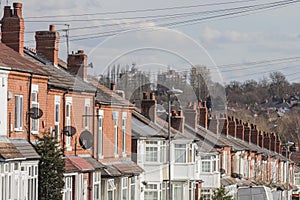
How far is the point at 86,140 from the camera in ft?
148

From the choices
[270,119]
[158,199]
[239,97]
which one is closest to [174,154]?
[158,199]

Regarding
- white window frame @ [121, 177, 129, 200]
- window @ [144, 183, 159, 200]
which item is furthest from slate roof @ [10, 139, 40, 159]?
window @ [144, 183, 159, 200]

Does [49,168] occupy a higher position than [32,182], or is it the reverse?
[49,168]

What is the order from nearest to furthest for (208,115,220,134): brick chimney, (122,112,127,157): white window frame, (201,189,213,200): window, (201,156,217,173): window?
(122,112,127,157): white window frame, (201,189,213,200): window, (201,156,217,173): window, (208,115,220,134): brick chimney

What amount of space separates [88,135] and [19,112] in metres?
9.16

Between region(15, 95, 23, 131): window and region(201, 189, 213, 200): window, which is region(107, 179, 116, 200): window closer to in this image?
region(15, 95, 23, 131): window

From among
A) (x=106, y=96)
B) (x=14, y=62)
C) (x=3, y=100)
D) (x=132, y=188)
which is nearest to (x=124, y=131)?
(x=106, y=96)

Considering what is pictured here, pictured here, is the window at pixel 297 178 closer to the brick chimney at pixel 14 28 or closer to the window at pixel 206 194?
the window at pixel 206 194

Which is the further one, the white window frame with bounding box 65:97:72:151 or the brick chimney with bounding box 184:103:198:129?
the brick chimney with bounding box 184:103:198:129

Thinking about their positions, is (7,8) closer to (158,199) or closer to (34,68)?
(34,68)

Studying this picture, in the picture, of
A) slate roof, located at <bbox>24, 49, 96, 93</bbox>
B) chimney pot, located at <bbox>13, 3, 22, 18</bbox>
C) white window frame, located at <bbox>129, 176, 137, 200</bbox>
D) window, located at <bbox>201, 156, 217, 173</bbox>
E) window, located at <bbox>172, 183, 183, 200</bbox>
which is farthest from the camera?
window, located at <bbox>201, 156, 217, 173</bbox>

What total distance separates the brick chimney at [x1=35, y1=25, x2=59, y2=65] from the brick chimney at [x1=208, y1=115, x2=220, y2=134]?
34.7 m

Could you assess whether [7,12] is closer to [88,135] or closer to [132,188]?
[88,135]

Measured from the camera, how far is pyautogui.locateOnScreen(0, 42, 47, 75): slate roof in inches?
1416
